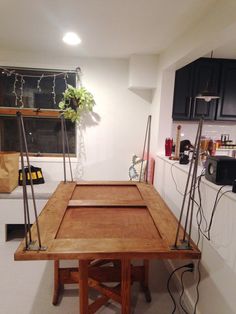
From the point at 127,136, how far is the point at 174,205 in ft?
4.68

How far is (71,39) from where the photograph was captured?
7.82 feet

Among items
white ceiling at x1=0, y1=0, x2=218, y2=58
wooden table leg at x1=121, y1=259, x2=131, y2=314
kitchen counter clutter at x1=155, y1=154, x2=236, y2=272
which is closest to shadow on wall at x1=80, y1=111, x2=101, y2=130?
white ceiling at x1=0, y1=0, x2=218, y2=58

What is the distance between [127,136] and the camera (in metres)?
3.36

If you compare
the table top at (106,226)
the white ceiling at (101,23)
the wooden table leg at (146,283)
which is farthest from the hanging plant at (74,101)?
the wooden table leg at (146,283)

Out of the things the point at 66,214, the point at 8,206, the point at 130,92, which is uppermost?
the point at 130,92

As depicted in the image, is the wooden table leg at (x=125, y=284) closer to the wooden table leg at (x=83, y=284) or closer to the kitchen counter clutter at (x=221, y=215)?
the wooden table leg at (x=83, y=284)

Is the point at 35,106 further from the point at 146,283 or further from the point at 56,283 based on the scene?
the point at 146,283

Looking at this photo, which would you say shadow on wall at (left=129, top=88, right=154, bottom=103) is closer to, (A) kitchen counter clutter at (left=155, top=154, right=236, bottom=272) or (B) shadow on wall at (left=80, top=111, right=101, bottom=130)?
(B) shadow on wall at (left=80, top=111, right=101, bottom=130)

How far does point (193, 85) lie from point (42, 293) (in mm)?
2935

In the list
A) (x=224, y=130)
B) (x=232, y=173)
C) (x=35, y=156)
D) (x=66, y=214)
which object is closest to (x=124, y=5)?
(x=232, y=173)

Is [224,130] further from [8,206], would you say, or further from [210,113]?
[8,206]

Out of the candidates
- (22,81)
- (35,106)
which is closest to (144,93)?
(35,106)

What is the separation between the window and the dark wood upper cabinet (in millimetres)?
1466

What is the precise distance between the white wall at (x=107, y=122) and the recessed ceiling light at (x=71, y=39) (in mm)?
657
